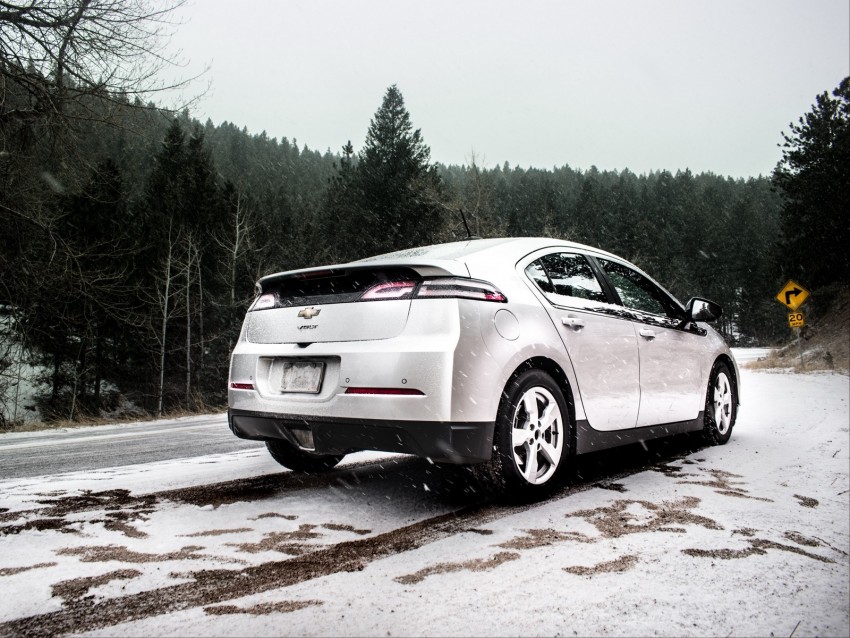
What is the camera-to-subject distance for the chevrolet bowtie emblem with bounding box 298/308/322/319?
11.0 feet

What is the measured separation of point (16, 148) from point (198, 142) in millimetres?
29353

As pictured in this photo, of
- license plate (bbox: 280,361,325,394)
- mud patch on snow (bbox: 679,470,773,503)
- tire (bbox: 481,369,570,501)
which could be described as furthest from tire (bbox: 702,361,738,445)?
license plate (bbox: 280,361,325,394)

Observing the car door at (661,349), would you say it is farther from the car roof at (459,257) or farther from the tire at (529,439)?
the tire at (529,439)

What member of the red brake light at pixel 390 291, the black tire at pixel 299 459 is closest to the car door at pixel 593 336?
the red brake light at pixel 390 291

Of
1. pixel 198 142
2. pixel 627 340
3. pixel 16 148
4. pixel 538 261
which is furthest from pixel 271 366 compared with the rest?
pixel 198 142

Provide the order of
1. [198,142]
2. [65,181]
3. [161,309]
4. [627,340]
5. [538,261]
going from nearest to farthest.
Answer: [538,261]
[627,340]
[65,181]
[161,309]
[198,142]

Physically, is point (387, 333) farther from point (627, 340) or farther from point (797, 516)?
point (797, 516)

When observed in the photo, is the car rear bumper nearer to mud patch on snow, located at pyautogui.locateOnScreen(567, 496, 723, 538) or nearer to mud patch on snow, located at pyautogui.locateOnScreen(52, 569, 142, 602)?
mud patch on snow, located at pyautogui.locateOnScreen(567, 496, 723, 538)

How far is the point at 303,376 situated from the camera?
10.8 feet

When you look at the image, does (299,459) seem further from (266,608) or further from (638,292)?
(638,292)

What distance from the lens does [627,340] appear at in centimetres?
418

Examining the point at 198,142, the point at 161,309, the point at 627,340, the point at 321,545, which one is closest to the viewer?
the point at 321,545

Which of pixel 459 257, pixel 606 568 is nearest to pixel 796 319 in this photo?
pixel 459 257

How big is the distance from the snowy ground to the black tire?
0.10 metres
